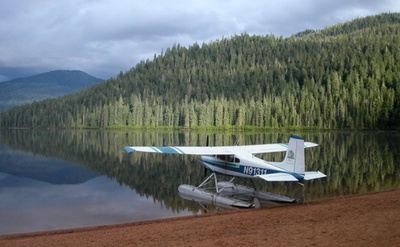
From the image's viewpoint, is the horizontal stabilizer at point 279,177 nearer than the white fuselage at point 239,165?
Yes

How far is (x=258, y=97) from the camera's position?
486 ft

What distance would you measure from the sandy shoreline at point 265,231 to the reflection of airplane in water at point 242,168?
301 cm

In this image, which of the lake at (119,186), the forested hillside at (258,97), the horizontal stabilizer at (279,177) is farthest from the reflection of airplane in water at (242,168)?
the forested hillside at (258,97)

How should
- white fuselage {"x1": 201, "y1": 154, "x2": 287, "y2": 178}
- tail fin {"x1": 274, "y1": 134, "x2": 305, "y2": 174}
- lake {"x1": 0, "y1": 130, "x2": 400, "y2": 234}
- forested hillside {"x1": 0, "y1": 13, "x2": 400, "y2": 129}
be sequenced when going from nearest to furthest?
tail fin {"x1": 274, "y1": 134, "x2": 305, "y2": 174} < lake {"x1": 0, "y1": 130, "x2": 400, "y2": 234} < white fuselage {"x1": 201, "y1": 154, "x2": 287, "y2": 178} < forested hillside {"x1": 0, "y1": 13, "x2": 400, "y2": 129}

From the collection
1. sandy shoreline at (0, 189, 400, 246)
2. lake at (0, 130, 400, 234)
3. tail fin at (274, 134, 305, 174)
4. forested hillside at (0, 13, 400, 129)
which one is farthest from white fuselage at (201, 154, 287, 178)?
forested hillside at (0, 13, 400, 129)

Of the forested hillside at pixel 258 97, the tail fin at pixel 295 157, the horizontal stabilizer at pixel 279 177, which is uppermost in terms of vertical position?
the forested hillside at pixel 258 97

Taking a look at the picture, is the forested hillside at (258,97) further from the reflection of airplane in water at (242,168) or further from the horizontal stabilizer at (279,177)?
the horizontal stabilizer at (279,177)

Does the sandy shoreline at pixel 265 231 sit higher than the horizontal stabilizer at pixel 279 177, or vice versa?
the horizontal stabilizer at pixel 279 177

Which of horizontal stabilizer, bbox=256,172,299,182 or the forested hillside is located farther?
the forested hillside

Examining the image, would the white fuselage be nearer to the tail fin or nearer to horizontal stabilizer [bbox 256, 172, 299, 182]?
the tail fin

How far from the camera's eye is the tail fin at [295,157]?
1694 centimetres

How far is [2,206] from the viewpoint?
63.2ft

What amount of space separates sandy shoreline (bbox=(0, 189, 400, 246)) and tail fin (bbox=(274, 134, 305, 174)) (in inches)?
115

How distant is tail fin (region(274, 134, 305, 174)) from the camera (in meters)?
16.9
